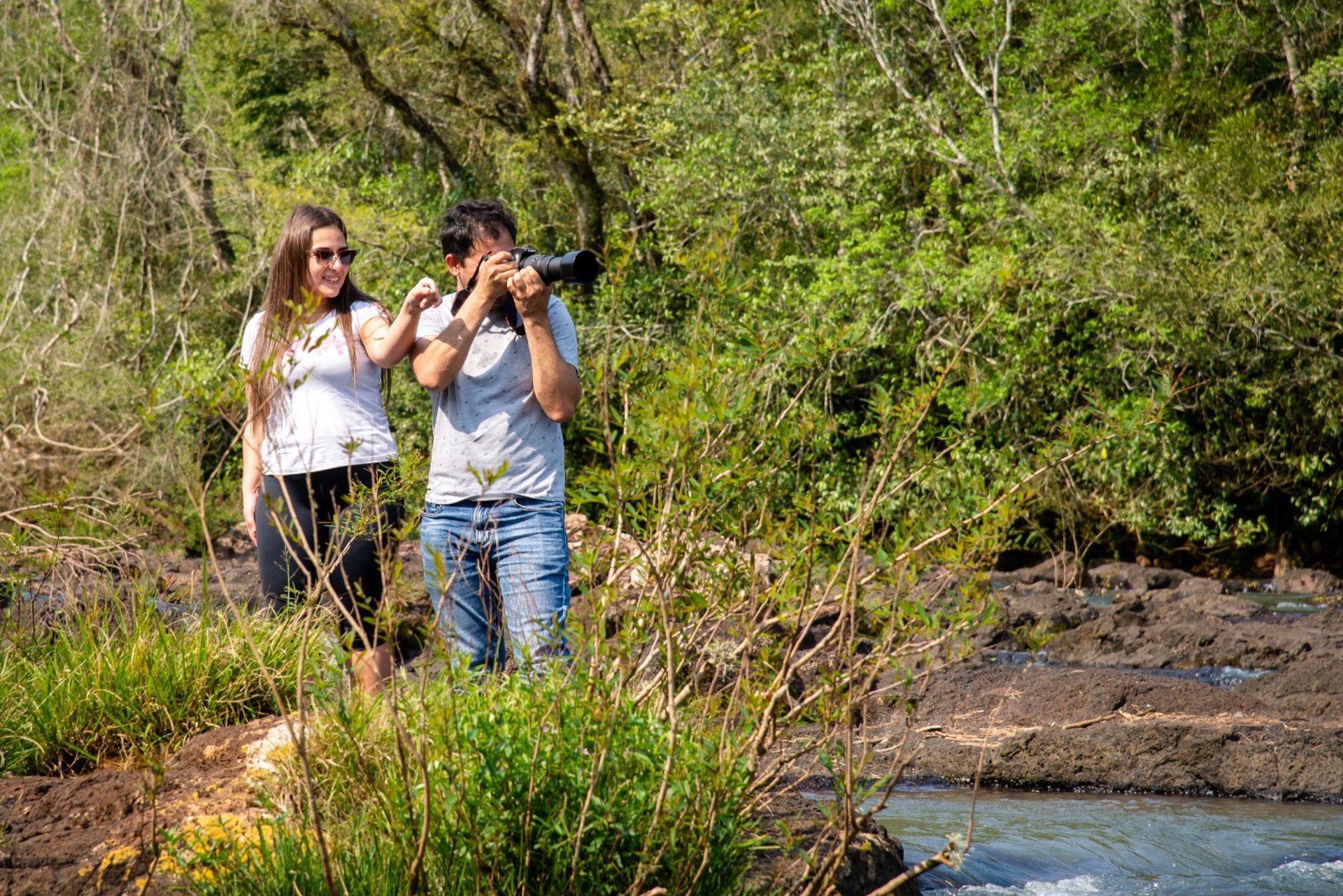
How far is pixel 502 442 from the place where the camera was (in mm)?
3812

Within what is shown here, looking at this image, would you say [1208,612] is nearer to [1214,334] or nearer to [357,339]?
[1214,334]

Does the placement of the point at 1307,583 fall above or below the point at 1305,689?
below

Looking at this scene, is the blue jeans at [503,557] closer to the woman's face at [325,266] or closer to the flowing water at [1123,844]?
the woman's face at [325,266]

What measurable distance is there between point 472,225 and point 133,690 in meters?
1.69

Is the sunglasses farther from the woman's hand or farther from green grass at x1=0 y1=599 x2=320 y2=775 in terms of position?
green grass at x1=0 y1=599 x2=320 y2=775

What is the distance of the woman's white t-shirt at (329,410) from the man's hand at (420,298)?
0.22 metres

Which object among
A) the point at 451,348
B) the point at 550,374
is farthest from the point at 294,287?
the point at 550,374

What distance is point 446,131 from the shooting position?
1944 cm

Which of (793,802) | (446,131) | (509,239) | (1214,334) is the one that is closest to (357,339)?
(509,239)

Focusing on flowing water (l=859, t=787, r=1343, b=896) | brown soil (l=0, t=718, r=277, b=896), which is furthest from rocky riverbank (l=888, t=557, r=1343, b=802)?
brown soil (l=0, t=718, r=277, b=896)

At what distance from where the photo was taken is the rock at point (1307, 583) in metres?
14.3

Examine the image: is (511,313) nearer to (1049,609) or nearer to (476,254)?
(476,254)

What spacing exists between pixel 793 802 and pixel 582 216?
Result: 586 inches

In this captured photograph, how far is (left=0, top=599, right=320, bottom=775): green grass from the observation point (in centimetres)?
392
